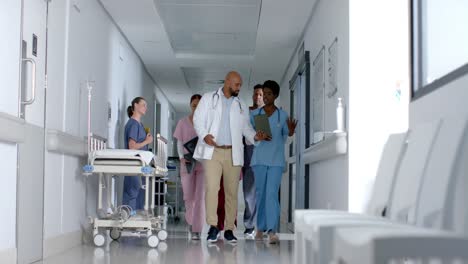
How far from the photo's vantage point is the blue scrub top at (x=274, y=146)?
22.4ft

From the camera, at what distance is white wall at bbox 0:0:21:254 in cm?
424

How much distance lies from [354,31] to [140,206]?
4548 millimetres

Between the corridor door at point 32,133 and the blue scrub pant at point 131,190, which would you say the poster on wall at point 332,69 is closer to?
the corridor door at point 32,133

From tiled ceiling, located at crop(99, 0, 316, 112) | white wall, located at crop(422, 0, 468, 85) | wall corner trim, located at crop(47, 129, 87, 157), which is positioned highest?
tiled ceiling, located at crop(99, 0, 316, 112)

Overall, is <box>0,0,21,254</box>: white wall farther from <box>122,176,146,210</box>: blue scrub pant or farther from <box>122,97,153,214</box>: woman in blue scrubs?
→ <box>122,176,146,210</box>: blue scrub pant

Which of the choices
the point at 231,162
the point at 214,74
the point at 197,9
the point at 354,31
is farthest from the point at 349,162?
the point at 214,74

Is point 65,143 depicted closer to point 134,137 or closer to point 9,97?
point 9,97

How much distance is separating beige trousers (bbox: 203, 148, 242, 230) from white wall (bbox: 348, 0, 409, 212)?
5.72ft

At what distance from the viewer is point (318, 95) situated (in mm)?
7309

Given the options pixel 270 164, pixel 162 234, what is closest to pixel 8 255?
pixel 162 234

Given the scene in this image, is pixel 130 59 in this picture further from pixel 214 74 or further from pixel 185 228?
pixel 214 74

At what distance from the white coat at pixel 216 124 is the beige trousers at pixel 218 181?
59 mm

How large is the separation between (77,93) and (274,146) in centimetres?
187

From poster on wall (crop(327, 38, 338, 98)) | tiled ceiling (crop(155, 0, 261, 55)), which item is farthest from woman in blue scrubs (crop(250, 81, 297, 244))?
tiled ceiling (crop(155, 0, 261, 55))
